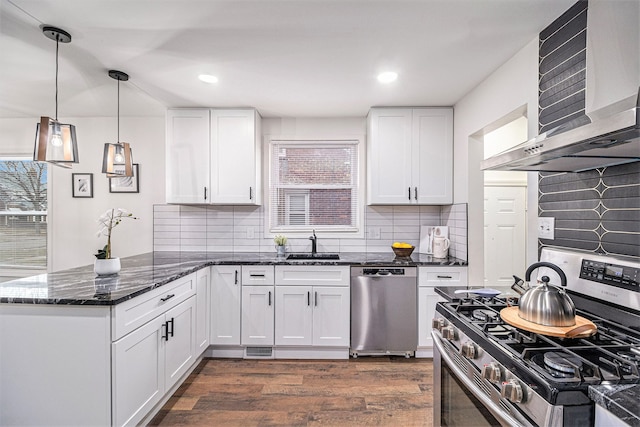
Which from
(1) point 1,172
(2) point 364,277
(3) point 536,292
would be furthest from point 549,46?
(1) point 1,172

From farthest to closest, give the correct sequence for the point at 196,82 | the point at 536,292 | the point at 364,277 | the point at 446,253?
1. the point at 446,253
2. the point at 364,277
3. the point at 196,82
4. the point at 536,292

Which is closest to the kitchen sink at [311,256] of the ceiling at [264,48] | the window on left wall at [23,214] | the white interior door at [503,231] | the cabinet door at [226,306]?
the cabinet door at [226,306]

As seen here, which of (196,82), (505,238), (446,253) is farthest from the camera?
(505,238)

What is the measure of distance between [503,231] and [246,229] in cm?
286

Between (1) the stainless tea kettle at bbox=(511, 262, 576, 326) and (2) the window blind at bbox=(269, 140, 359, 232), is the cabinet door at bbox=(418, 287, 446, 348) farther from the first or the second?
(1) the stainless tea kettle at bbox=(511, 262, 576, 326)

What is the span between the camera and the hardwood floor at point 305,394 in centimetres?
209

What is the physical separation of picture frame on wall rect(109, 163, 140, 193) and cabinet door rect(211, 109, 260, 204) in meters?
1.04

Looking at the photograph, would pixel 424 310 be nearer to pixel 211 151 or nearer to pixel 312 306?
pixel 312 306

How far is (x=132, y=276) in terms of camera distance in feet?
7.08

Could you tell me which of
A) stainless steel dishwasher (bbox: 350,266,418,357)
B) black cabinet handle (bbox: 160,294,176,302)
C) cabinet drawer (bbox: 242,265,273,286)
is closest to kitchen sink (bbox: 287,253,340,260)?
cabinet drawer (bbox: 242,265,273,286)

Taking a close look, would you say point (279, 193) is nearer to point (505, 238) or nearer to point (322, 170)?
point (322, 170)

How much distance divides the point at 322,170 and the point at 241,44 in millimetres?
1777

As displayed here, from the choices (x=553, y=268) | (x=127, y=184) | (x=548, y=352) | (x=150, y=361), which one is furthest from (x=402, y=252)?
(x=127, y=184)

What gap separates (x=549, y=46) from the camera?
182 centimetres
